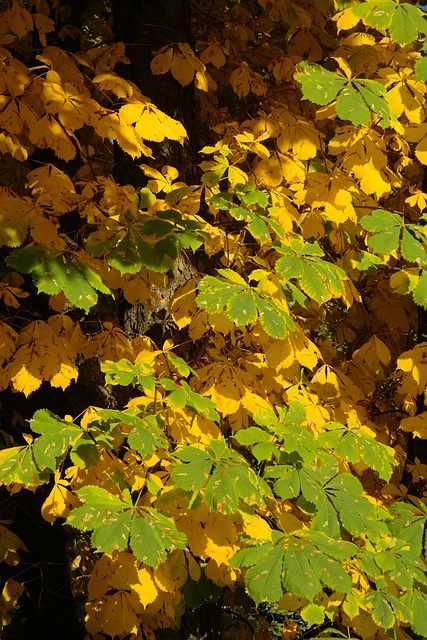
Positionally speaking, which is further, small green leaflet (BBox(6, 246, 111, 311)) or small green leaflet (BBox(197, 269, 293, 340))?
small green leaflet (BBox(6, 246, 111, 311))

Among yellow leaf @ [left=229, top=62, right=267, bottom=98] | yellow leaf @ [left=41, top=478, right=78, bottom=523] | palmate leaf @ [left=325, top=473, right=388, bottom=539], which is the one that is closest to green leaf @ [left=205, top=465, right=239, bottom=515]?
palmate leaf @ [left=325, top=473, right=388, bottom=539]

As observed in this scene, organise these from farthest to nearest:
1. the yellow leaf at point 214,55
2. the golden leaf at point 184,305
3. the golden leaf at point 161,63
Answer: the yellow leaf at point 214,55 → the golden leaf at point 161,63 → the golden leaf at point 184,305

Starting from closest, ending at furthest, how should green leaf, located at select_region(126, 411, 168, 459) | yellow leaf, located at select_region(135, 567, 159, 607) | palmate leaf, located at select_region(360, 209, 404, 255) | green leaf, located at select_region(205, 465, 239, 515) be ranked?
1. green leaf, located at select_region(205, 465, 239, 515)
2. green leaf, located at select_region(126, 411, 168, 459)
3. yellow leaf, located at select_region(135, 567, 159, 607)
4. palmate leaf, located at select_region(360, 209, 404, 255)

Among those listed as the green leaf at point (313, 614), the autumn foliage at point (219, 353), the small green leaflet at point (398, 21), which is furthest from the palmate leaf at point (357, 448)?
the small green leaflet at point (398, 21)

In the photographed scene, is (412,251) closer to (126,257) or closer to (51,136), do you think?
(126,257)

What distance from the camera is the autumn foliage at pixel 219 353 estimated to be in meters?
2.07

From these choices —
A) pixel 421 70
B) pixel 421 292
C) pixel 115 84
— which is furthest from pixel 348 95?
pixel 115 84

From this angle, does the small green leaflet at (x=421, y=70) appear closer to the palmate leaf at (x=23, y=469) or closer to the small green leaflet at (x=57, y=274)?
the small green leaflet at (x=57, y=274)

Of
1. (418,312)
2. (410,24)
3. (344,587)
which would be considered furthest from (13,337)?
(418,312)

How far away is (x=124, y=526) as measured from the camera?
1794mm

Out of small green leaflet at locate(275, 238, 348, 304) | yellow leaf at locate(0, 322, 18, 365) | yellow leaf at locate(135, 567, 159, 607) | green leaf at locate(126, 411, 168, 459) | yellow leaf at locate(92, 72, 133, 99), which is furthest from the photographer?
yellow leaf at locate(92, 72, 133, 99)

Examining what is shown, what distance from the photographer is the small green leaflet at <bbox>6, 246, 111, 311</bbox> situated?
2.17 metres

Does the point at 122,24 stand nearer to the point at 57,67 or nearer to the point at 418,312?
the point at 57,67

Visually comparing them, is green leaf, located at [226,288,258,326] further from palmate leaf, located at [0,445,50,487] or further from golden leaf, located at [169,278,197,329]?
palmate leaf, located at [0,445,50,487]
